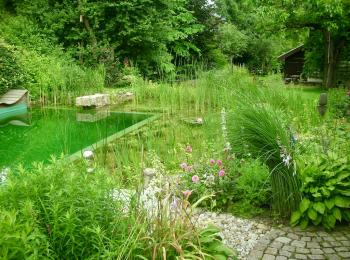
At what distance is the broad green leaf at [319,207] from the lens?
2.96 metres

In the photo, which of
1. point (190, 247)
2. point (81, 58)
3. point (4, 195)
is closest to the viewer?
point (4, 195)

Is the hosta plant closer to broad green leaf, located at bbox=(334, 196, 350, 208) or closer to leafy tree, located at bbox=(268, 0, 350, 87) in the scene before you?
broad green leaf, located at bbox=(334, 196, 350, 208)

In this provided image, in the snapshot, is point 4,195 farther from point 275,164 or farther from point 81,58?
point 81,58

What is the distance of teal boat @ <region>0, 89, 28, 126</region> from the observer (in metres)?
8.83

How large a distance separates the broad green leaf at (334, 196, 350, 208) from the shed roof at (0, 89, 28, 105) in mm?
8070

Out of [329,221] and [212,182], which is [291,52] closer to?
[212,182]

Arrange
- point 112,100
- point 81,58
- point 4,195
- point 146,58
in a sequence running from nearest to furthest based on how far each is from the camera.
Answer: point 4,195 < point 112,100 < point 81,58 < point 146,58

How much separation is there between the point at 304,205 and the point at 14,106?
8054 millimetres

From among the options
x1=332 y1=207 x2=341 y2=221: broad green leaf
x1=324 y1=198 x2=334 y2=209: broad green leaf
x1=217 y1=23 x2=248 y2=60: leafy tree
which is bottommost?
x1=332 y1=207 x2=341 y2=221: broad green leaf

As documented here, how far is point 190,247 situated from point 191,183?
1.33 m

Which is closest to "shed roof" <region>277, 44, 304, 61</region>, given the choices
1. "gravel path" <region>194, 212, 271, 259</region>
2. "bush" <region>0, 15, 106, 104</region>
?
"bush" <region>0, 15, 106, 104</region>

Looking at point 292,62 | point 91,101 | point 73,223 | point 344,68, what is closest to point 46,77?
point 91,101

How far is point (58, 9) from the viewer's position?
1427 centimetres

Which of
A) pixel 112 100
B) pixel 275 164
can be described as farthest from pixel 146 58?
pixel 275 164
